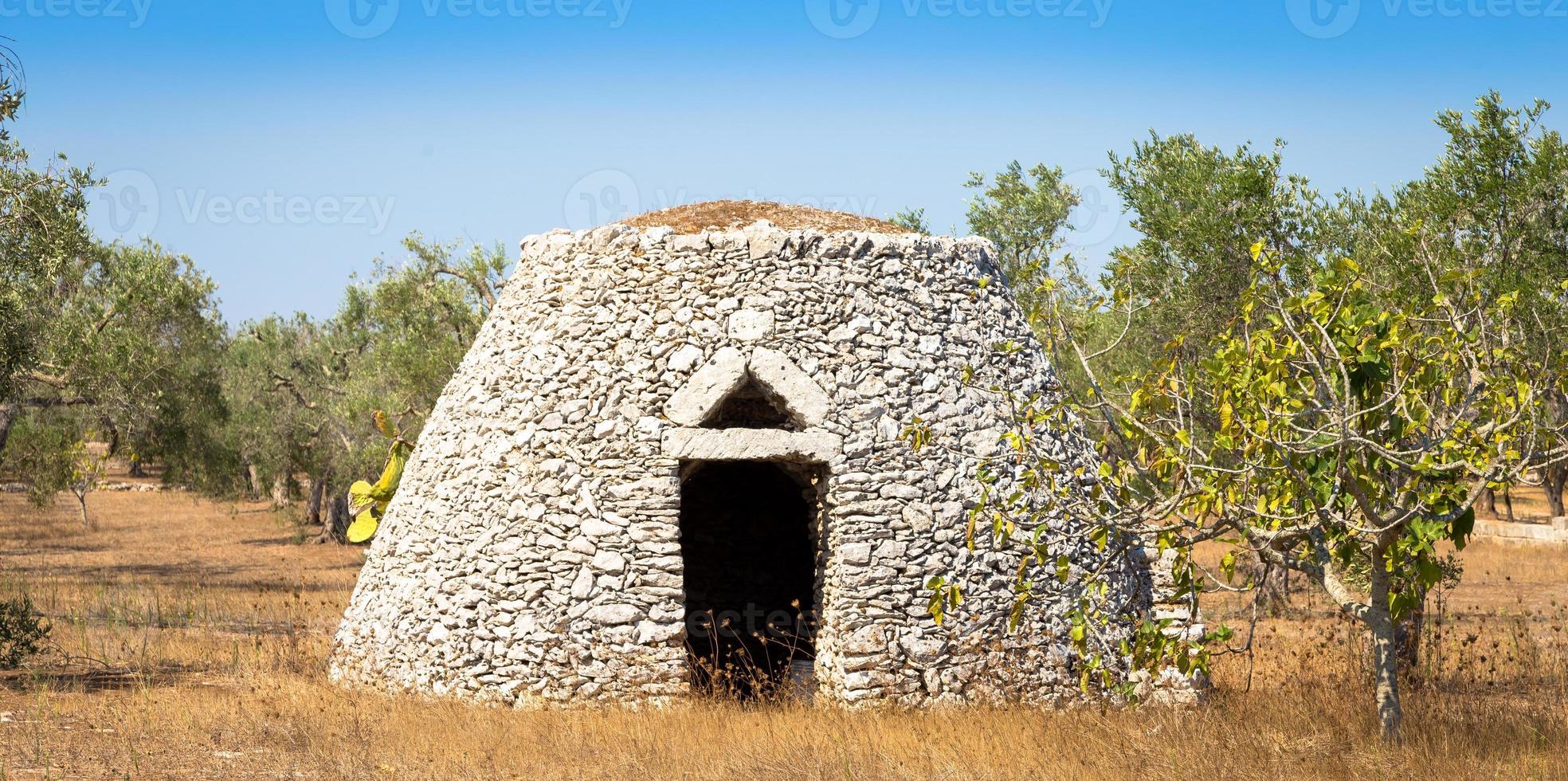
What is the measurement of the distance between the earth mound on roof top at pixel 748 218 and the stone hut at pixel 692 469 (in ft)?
0.63

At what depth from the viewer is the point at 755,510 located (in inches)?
671

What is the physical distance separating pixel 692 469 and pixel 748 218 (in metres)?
2.80

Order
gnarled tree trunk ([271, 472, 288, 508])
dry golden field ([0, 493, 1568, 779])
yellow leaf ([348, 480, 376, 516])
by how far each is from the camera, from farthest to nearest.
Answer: gnarled tree trunk ([271, 472, 288, 508]), yellow leaf ([348, 480, 376, 516]), dry golden field ([0, 493, 1568, 779])

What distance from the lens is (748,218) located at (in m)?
12.9

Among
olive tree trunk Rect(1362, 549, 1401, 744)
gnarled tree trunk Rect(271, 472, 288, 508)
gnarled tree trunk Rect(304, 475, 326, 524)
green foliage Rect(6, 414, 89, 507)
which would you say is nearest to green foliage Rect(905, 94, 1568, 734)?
olive tree trunk Rect(1362, 549, 1401, 744)

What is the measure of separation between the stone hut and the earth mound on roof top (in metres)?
0.19

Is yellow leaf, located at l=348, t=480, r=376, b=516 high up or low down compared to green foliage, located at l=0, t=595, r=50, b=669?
up

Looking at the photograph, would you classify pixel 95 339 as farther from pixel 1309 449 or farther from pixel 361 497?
pixel 1309 449

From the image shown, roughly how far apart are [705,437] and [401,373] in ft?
55.7

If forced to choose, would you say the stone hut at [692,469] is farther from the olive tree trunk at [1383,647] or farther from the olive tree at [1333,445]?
the olive tree trunk at [1383,647]

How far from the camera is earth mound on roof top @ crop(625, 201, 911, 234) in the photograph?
12703mm

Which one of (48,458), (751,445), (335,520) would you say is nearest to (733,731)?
(751,445)

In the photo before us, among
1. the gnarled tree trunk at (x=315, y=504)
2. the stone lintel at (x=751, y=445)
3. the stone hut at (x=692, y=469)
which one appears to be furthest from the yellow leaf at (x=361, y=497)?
the gnarled tree trunk at (x=315, y=504)

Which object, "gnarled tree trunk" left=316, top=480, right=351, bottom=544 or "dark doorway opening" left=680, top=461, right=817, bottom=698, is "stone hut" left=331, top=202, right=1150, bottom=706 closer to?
"dark doorway opening" left=680, top=461, right=817, bottom=698
